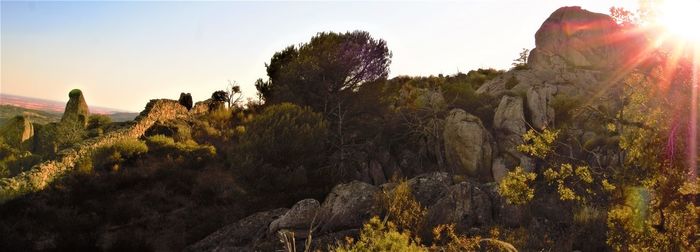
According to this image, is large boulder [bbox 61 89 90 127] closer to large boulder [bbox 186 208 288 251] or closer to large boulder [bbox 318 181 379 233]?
large boulder [bbox 186 208 288 251]

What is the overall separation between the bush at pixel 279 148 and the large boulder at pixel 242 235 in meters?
1.89

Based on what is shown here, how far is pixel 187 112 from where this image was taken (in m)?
32.3

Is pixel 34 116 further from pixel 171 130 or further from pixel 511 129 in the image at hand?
pixel 511 129

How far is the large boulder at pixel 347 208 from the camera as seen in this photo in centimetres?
1333

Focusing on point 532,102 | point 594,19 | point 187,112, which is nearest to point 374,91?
point 532,102

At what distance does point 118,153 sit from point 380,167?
13248 millimetres

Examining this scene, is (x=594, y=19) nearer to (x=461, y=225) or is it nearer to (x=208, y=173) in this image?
(x=461, y=225)

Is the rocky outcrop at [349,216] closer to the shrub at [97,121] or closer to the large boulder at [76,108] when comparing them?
the large boulder at [76,108]

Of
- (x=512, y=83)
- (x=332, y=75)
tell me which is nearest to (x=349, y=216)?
(x=332, y=75)

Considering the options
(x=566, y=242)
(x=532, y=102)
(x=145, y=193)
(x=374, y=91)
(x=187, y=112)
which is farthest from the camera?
(x=187, y=112)

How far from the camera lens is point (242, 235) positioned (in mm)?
14031

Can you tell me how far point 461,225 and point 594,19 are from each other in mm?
27360

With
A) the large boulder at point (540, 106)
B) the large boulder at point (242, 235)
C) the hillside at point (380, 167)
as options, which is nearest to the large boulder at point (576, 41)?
the hillside at point (380, 167)

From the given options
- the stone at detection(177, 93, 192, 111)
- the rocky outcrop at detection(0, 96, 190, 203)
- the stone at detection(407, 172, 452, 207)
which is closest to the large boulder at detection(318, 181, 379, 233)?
the stone at detection(407, 172, 452, 207)
